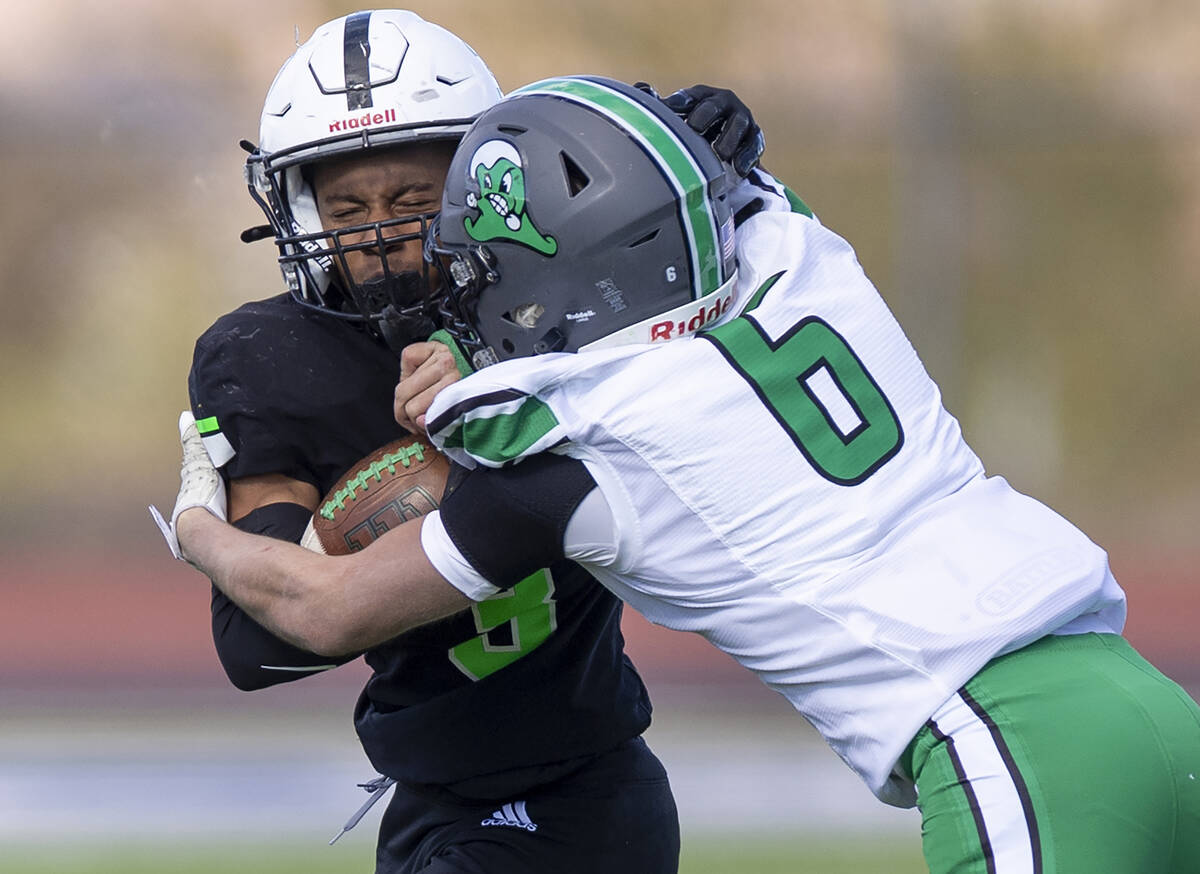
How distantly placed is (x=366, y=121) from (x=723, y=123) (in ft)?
1.72

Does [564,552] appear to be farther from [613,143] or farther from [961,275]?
[961,275]

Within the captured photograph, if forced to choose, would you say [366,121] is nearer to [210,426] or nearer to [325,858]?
[210,426]

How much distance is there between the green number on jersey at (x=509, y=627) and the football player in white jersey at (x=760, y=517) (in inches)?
13.6

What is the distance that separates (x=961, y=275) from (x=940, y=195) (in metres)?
0.39

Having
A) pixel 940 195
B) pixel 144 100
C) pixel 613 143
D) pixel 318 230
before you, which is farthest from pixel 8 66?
pixel 613 143

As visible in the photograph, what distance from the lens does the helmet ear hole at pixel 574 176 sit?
1693mm

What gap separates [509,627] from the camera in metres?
2.03

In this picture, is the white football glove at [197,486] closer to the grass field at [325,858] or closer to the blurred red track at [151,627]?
the grass field at [325,858]

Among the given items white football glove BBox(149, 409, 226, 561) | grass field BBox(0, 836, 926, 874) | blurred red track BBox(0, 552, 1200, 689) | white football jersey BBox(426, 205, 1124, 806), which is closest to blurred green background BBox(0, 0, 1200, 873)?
blurred red track BBox(0, 552, 1200, 689)

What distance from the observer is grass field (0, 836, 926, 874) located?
11.5 feet

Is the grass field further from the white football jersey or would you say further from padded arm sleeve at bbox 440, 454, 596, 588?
padded arm sleeve at bbox 440, 454, 596, 588

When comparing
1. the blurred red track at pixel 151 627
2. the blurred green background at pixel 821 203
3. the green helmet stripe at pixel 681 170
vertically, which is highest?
the green helmet stripe at pixel 681 170

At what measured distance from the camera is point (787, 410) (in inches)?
62.9

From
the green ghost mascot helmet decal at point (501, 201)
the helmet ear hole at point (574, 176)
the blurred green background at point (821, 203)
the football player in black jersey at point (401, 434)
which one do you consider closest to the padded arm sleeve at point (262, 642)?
the football player in black jersey at point (401, 434)
